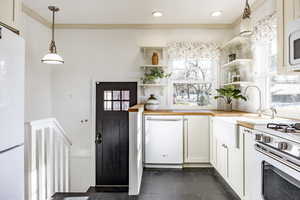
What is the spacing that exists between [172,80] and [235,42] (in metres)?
1.32

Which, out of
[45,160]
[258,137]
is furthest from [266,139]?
[45,160]

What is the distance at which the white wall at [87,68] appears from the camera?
4.11 metres

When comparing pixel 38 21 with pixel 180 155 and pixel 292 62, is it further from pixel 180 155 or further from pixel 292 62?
pixel 292 62

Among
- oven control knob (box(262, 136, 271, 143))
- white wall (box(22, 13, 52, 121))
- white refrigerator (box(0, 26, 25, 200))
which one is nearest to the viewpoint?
white refrigerator (box(0, 26, 25, 200))

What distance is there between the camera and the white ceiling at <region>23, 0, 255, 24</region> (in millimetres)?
3189

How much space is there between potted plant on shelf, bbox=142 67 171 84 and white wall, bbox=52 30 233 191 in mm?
208

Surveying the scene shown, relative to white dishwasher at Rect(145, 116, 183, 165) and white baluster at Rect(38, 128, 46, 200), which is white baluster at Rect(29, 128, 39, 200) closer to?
white baluster at Rect(38, 128, 46, 200)

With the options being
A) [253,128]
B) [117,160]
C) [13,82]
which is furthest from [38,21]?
[253,128]

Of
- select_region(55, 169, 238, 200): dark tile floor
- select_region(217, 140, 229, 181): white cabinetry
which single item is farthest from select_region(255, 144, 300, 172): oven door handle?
select_region(55, 169, 238, 200): dark tile floor

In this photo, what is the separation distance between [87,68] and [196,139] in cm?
252

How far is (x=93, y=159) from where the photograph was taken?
13.4ft

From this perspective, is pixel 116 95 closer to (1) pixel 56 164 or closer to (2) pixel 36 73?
(2) pixel 36 73

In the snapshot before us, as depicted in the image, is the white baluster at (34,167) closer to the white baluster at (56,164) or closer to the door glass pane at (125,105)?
the white baluster at (56,164)

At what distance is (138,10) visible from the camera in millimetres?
3455
